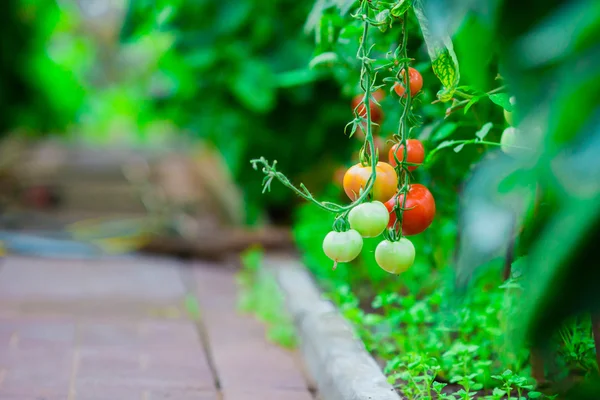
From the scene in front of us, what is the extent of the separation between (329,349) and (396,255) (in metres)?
0.76

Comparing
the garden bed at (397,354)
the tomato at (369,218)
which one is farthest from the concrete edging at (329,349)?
the tomato at (369,218)

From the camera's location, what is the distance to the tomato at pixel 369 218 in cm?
142

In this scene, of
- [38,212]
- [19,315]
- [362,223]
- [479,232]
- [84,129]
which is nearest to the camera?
[479,232]

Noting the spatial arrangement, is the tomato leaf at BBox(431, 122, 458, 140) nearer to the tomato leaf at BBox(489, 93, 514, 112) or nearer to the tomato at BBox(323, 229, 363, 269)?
the tomato leaf at BBox(489, 93, 514, 112)

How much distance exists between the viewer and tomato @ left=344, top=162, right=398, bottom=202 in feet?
4.96

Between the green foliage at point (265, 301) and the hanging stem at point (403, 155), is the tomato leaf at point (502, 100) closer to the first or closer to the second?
the hanging stem at point (403, 155)

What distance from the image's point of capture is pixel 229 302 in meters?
3.30

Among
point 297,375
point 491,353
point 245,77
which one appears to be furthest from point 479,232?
point 245,77

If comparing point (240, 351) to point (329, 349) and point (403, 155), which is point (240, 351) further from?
point (403, 155)

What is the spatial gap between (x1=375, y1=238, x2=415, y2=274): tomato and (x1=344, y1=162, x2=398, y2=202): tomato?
0.10 metres

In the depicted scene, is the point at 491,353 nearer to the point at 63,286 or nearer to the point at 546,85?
the point at 546,85

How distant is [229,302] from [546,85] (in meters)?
2.50

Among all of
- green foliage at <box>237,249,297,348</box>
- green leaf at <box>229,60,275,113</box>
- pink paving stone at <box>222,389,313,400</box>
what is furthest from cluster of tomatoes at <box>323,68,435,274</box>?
green leaf at <box>229,60,275,113</box>

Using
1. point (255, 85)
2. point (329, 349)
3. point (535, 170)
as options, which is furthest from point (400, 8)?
point (255, 85)
